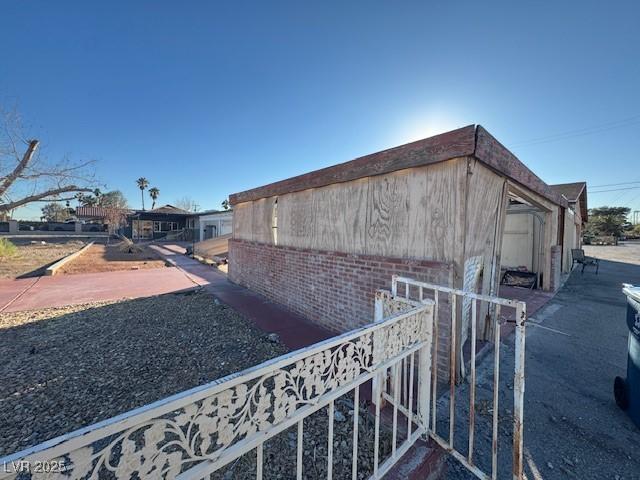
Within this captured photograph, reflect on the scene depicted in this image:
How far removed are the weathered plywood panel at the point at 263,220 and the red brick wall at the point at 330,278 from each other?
22 centimetres

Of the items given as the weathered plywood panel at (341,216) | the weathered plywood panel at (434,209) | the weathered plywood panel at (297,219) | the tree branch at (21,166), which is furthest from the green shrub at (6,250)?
the weathered plywood panel at (434,209)

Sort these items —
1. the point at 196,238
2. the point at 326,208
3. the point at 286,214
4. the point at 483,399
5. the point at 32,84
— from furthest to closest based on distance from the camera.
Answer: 1. the point at 196,238
2. the point at 32,84
3. the point at 286,214
4. the point at 326,208
5. the point at 483,399

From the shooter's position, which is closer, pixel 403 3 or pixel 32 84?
pixel 403 3

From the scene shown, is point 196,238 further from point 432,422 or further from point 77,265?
point 432,422

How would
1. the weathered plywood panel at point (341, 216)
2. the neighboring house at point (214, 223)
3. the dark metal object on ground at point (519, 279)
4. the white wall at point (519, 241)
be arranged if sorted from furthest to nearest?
the neighboring house at point (214, 223) < the white wall at point (519, 241) < the dark metal object on ground at point (519, 279) < the weathered plywood panel at point (341, 216)

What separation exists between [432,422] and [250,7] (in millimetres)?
8157

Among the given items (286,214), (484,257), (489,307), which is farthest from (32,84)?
(489,307)

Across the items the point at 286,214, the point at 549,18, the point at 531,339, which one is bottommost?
the point at 531,339

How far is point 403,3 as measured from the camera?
17.2 ft

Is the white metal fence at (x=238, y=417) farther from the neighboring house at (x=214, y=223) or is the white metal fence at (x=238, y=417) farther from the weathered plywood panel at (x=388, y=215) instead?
the neighboring house at (x=214, y=223)

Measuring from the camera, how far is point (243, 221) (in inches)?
295

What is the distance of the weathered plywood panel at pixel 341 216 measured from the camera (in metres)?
3.76

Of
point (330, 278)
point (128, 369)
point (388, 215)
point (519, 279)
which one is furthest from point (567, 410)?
point (519, 279)

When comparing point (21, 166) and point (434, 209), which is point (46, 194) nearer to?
point (21, 166)
